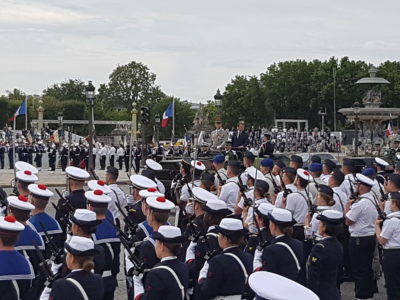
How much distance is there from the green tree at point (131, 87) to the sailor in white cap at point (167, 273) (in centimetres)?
11121

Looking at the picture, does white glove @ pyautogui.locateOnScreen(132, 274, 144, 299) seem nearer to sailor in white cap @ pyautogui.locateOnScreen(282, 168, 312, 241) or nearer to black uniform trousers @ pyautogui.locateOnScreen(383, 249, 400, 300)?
black uniform trousers @ pyautogui.locateOnScreen(383, 249, 400, 300)

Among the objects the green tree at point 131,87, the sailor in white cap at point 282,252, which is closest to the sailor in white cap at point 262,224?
the sailor in white cap at point 282,252

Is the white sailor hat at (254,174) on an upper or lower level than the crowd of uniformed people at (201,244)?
upper

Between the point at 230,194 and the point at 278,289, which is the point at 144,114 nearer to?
the point at 230,194

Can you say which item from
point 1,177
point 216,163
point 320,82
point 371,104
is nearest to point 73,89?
point 320,82

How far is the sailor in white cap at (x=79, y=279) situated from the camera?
5.52m

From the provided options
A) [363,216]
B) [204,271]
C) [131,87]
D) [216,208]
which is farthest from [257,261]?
[131,87]

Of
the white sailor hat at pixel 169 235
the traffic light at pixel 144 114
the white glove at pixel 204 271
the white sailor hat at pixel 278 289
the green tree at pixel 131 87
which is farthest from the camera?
the green tree at pixel 131 87

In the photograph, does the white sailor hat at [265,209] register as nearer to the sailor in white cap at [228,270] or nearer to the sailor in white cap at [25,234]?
the sailor in white cap at [228,270]

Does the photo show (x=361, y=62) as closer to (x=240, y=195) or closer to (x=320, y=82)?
(x=320, y=82)

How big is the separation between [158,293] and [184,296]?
0.37 metres

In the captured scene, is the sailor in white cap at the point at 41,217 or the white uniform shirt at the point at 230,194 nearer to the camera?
the sailor in white cap at the point at 41,217

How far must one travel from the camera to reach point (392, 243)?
29.6 ft

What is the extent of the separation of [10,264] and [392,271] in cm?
521
